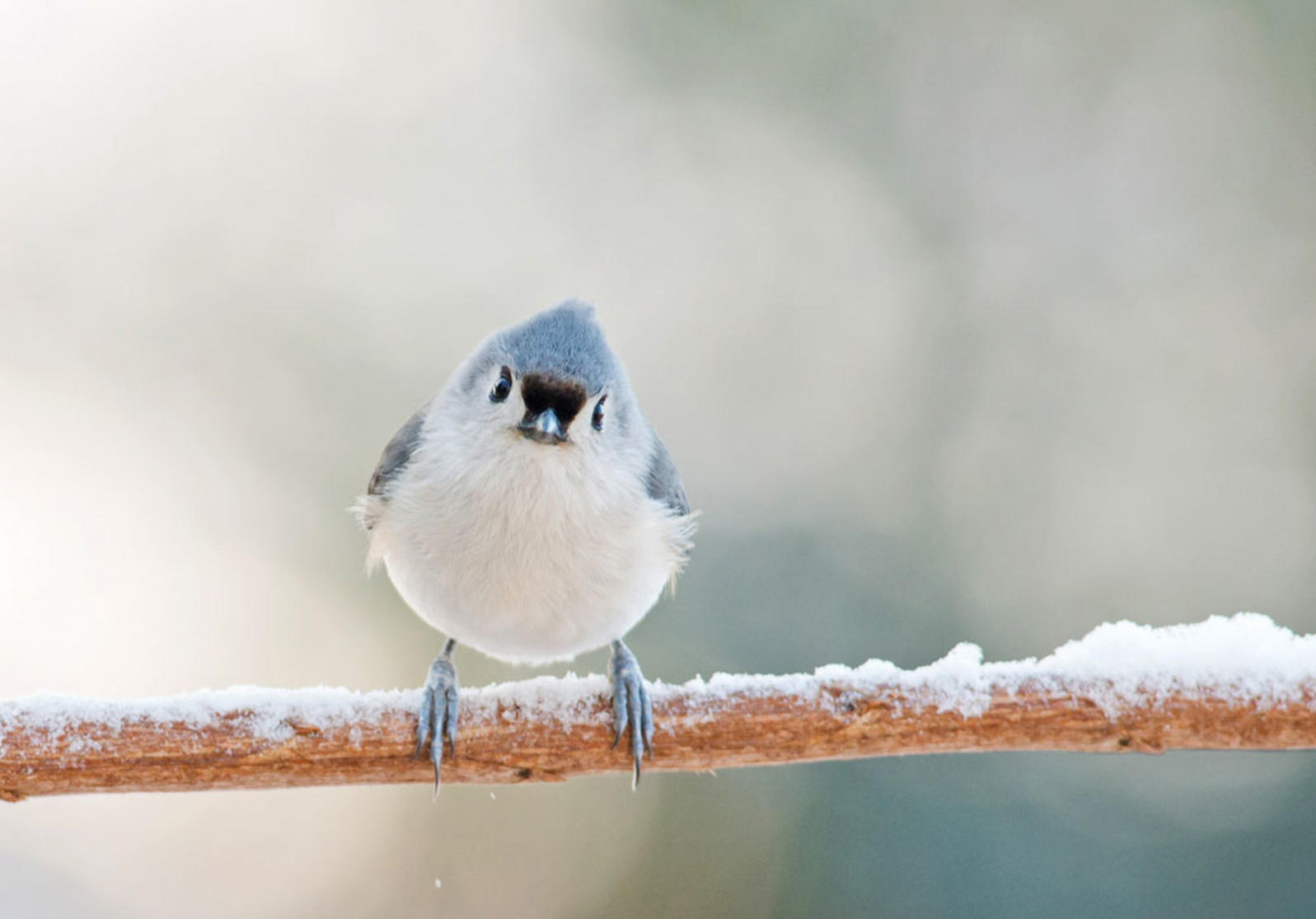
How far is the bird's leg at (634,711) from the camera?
184 centimetres

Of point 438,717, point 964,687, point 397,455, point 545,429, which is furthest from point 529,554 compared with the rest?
point 964,687

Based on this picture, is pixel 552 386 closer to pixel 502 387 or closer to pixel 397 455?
pixel 502 387

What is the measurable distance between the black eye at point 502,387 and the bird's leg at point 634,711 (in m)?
0.53

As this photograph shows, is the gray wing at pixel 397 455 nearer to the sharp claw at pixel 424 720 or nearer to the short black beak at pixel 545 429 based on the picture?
the short black beak at pixel 545 429

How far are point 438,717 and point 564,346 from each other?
2.26 feet

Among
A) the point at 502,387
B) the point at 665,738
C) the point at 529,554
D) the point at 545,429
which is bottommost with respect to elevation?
the point at 665,738

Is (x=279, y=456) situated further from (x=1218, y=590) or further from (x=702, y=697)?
(x=1218, y=590)

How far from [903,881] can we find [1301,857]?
102 centimetres

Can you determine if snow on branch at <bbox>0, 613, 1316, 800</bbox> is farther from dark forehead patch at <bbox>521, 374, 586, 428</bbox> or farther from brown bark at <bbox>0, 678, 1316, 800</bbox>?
dark forehead patch at <bbox>521, 374, 586, 428</bbox>

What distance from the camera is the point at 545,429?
1962 mm

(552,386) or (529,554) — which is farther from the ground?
(552,386)

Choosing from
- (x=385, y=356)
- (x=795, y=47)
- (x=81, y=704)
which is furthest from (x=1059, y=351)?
(x=81, y=704)

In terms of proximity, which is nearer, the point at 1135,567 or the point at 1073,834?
the point at 1073,834

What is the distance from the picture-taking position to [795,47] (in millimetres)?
3812
